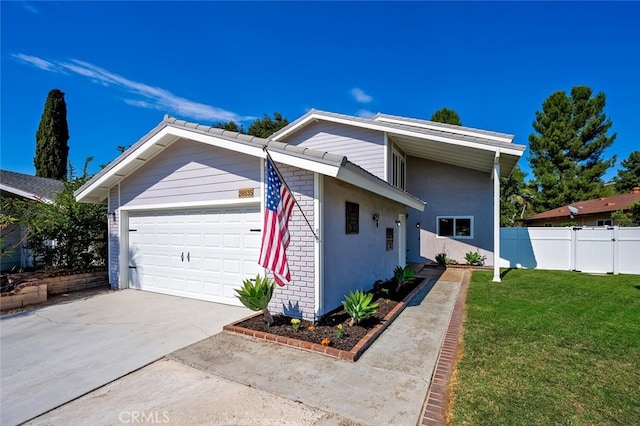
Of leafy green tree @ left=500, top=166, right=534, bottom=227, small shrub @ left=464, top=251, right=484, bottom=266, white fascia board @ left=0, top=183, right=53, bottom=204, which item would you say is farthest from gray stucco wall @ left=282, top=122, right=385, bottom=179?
leafy green tree @ left=500, top=166, right=534, bottom=227

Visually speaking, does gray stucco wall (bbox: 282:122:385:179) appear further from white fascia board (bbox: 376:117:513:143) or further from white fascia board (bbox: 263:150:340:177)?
white fascia board (bbox: 263:150:340:177)

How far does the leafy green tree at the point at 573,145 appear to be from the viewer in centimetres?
2220

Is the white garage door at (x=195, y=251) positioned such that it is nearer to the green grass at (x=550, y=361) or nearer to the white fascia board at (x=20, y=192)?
the green grass at (x=550, y=361)

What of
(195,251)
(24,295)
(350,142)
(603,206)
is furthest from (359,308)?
(603,206)

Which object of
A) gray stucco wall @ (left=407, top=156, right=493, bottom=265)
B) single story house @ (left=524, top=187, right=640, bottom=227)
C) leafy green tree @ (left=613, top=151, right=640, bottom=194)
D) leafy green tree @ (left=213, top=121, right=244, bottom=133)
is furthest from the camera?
leafy green tree @ (left=213, top=121, right=244, bottom=133)

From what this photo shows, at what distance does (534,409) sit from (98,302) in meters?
8.35

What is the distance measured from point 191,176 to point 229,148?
165 centimetres

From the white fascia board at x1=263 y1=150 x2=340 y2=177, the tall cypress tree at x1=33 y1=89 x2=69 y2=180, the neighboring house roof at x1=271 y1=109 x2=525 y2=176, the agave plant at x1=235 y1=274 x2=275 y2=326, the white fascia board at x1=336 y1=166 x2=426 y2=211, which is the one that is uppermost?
the tall cypress tree at x1=33 y1=89 x2=69 y2=180

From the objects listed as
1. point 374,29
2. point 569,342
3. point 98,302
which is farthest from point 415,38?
point 98,302

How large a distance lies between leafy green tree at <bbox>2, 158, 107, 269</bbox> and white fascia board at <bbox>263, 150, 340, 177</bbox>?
7.17 metres

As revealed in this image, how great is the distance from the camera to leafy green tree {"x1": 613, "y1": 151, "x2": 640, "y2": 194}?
27.9 metres

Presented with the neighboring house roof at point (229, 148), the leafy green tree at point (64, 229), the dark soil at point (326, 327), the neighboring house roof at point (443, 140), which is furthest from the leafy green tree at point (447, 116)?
the leafy green tree at point (64, 229)

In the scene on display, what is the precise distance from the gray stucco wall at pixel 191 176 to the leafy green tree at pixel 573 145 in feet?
85.7

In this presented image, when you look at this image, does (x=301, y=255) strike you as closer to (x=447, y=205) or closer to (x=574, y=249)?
(x=447, y=205)
